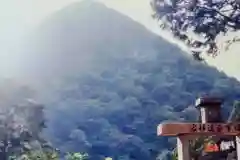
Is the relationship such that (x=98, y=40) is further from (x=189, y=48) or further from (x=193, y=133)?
(x=193, y=133)

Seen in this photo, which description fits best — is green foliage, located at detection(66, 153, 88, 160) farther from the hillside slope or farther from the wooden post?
the wooden post

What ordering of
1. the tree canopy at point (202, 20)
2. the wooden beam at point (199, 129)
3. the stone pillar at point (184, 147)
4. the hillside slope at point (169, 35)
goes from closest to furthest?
the wooden beam at point (199, 129) → the stone pillar at point (184, 147) → the tree canopy at point (202, 20) → the hillside slope at point (169, 35)

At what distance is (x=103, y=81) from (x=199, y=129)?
172 centimetres

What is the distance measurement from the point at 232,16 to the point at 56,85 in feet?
5.24

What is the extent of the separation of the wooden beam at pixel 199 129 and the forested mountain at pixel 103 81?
134cm

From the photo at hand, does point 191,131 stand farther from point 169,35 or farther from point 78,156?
point 78,156

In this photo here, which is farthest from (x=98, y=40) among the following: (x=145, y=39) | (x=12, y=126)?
(x=12, y=126)

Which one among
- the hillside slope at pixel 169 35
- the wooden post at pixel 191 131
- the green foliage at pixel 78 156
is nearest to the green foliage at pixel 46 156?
the green foliage at pixel 78 156

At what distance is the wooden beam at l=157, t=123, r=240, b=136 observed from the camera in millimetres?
3203

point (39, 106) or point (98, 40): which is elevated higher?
point (98, 40)

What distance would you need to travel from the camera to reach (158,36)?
174 inches

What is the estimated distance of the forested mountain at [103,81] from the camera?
15.3 ft

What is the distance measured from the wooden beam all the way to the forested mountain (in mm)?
1337

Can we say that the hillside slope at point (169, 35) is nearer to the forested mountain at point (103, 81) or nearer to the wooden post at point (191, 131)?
the forested mountain at point (103, 81)
